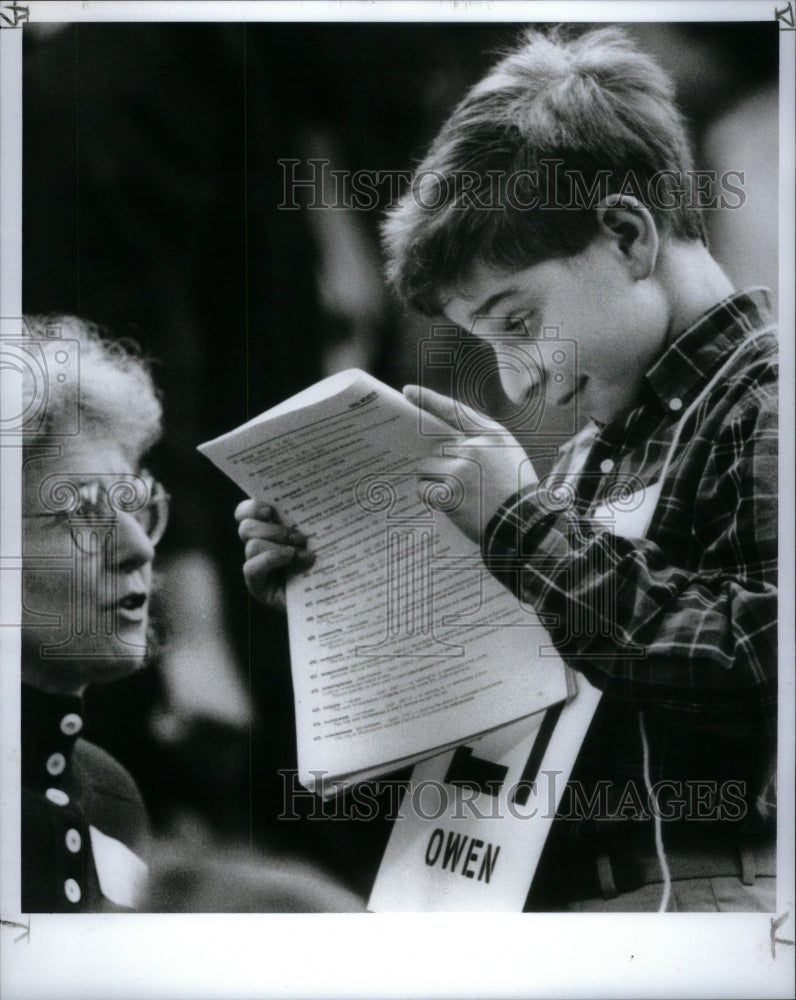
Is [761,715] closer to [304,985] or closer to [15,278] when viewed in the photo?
[304,985]

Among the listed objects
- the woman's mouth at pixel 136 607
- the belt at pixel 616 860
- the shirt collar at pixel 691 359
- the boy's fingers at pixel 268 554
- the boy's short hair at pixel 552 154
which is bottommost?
the belt at pixel 616 860

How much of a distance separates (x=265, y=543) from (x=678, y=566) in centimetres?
77

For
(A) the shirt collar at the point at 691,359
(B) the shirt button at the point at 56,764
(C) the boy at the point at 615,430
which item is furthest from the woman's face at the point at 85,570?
(A) the shirt collar at the point at 691,359

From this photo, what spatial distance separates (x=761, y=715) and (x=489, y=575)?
0.57m

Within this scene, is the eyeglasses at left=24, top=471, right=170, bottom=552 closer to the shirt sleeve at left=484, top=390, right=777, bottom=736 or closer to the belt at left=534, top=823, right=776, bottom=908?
the shirt sleeve at left=484, top=390, right=777, bottom=736

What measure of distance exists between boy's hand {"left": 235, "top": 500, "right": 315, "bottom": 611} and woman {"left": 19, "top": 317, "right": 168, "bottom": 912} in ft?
0.52

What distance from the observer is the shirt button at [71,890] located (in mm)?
2031

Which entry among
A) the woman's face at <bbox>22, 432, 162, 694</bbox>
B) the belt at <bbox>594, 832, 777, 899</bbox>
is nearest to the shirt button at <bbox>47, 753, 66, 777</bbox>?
the woman's face at <bbox>22, 432, 162, 694</bbox>

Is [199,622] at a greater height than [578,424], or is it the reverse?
[578,424]

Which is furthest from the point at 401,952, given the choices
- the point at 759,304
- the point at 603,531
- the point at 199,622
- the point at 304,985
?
the point at 759,304

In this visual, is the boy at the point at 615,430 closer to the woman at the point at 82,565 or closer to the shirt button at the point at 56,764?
the woman at the point at 82,565

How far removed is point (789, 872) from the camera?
201 centimetres

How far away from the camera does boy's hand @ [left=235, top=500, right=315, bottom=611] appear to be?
78.6 inches

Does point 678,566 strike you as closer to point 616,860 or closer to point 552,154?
point 616,860
